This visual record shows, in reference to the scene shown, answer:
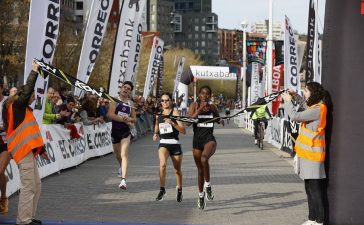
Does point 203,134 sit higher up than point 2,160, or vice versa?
point 203,134

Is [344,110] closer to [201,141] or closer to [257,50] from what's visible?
[201,141]

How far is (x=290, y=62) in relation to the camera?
22.1 meters

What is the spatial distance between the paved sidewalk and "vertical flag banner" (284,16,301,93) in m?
3.49

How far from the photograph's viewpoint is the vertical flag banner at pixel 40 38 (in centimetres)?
1335

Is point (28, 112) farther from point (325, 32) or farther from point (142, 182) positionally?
point (142, 182)

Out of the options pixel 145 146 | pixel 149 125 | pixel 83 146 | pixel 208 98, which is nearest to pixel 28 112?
pixel 208 98

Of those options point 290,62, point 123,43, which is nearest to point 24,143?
point 123,43

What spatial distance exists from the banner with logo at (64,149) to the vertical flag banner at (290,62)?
18.5ft

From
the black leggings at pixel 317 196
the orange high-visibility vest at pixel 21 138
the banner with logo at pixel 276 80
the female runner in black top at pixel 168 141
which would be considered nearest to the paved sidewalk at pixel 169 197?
the female runner in black top at pixel 168 141

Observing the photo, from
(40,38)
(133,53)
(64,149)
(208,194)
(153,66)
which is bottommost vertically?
(208,194)

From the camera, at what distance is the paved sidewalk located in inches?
395

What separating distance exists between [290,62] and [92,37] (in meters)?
6.16

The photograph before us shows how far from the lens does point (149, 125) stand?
38.9 m

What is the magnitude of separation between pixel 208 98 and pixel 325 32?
279cm
